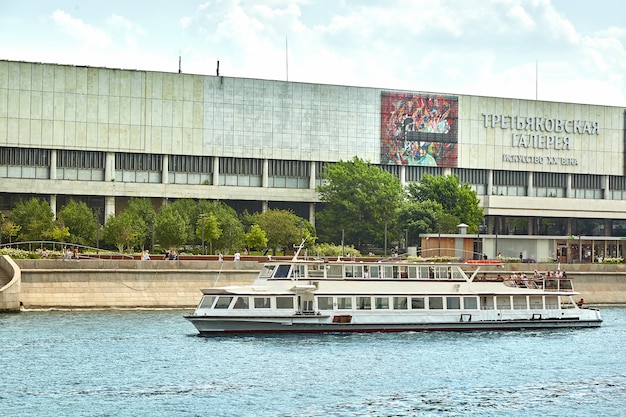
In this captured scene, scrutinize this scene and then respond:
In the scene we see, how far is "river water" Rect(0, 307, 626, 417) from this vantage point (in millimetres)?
48344

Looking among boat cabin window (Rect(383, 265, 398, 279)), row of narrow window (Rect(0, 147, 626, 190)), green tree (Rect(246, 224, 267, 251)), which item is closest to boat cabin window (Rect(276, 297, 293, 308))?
boat cabin window (Rect(383, 265, 398, 279))

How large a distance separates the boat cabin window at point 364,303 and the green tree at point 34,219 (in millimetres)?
51653

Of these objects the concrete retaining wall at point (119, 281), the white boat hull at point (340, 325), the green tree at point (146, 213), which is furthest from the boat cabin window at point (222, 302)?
the green tree at point (146, 213)

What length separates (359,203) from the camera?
447 ft

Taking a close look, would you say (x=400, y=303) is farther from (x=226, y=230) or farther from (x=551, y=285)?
(x=226, y=230)

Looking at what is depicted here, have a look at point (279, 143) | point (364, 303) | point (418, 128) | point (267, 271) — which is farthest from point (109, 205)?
point (364, 303)

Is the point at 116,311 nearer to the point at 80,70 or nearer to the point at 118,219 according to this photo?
the point at 118,219

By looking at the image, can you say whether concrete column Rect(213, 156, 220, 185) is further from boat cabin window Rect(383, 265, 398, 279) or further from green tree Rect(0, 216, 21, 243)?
boat cabin window Rect(383, 265, 398, 279)

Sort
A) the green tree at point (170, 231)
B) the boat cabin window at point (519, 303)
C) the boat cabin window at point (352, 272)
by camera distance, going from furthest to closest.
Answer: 1. the green tree at point (170, 231)
2. the boat cabin window at point (519, 303)
3. the boat cabin window at point (352, 272)

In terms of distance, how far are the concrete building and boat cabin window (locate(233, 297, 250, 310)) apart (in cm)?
6723

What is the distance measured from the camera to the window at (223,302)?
230ft

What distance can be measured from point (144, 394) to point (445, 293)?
29.5 m

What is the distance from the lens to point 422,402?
49906 mm

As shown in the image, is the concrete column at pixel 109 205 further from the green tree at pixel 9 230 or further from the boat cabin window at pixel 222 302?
the boat cabin window at pixel 222 302
